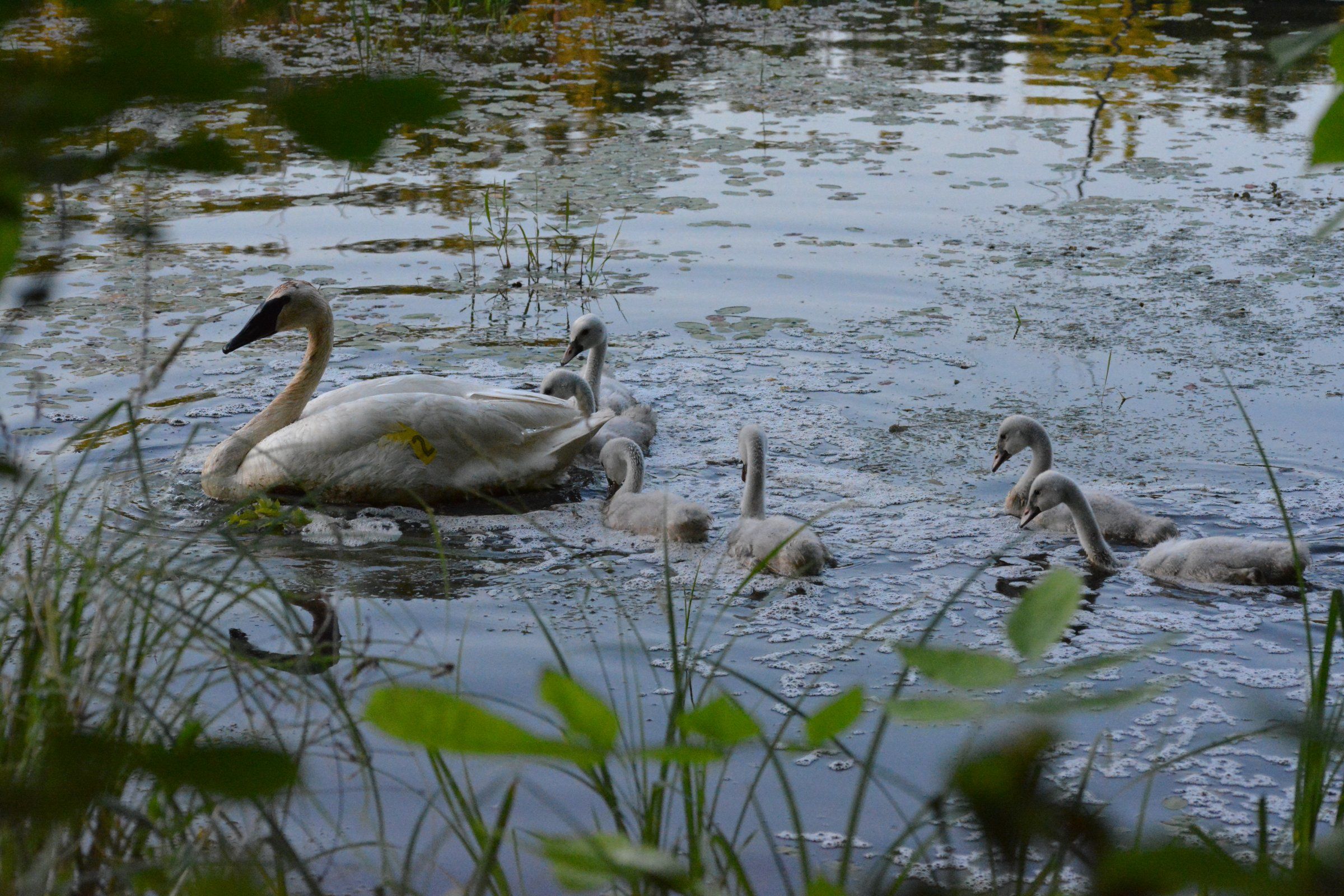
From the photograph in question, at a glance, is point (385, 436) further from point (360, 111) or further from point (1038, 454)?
point (360, 111)

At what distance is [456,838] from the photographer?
291cm

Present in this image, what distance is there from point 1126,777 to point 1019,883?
1914mm

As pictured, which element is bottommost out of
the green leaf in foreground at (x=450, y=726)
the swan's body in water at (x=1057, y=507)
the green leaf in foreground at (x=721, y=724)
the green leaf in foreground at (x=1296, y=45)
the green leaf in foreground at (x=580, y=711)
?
the swan's body in water at (x=1057, y=507)

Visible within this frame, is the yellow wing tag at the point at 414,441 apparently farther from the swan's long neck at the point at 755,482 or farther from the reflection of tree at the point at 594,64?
the reflection of tree at the point at 594,64

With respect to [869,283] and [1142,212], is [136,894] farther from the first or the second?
[1142,212]

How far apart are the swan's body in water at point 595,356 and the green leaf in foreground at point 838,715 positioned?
5.10 metres

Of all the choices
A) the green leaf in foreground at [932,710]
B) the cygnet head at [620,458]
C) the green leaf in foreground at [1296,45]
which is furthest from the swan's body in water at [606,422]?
the green leaf in foreground at [932,710]

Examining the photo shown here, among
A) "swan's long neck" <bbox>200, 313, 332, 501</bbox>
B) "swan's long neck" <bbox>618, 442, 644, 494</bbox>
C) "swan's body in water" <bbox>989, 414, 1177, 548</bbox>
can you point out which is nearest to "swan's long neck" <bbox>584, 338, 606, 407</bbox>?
"swan's long neck" <bbox>618, 442, 644, 494</bbox>

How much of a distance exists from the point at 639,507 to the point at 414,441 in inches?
35.3

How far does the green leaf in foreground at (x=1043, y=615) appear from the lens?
2.65 ft

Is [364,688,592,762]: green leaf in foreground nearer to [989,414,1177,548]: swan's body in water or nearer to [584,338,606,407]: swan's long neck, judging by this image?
[989,414,1177,548]: swan's body in water

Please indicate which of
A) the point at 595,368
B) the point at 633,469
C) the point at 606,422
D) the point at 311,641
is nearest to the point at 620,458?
the point at 633,469

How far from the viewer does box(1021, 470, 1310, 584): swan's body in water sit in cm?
420

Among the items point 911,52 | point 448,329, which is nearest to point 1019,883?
point 448,329
